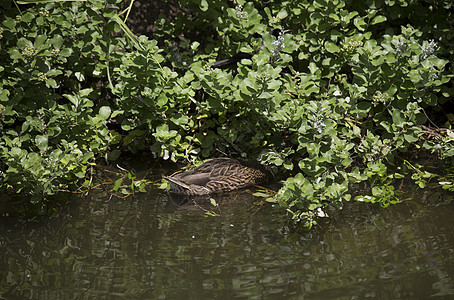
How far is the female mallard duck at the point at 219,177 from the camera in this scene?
5.36 meters

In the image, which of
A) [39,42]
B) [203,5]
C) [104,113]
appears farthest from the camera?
[203,5]

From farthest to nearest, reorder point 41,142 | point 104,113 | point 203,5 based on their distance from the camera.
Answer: point 203,5 < point 104,113 < point 41,142

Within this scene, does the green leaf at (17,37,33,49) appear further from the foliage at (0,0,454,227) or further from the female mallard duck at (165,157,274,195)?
the female mallard duck at (165,157,274,195)

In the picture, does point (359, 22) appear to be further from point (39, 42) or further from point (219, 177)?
point (39, 42)

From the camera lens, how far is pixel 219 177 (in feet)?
17.9

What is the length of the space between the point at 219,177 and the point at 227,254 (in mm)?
1421

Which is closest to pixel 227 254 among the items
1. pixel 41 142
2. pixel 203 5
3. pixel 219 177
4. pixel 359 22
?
pixel 219 177

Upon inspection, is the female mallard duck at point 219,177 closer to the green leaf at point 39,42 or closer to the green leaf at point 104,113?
the green leaf at point 104,113

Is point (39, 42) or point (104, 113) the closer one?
point (39, 42)

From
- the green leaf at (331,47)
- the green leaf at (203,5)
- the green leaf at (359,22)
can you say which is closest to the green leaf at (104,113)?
the green leaf at (203,5)

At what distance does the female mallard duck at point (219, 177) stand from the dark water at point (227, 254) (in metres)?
0.28

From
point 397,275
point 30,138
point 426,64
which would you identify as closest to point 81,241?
point 30,138

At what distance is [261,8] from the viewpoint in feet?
21.4

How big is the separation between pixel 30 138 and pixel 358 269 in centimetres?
325
